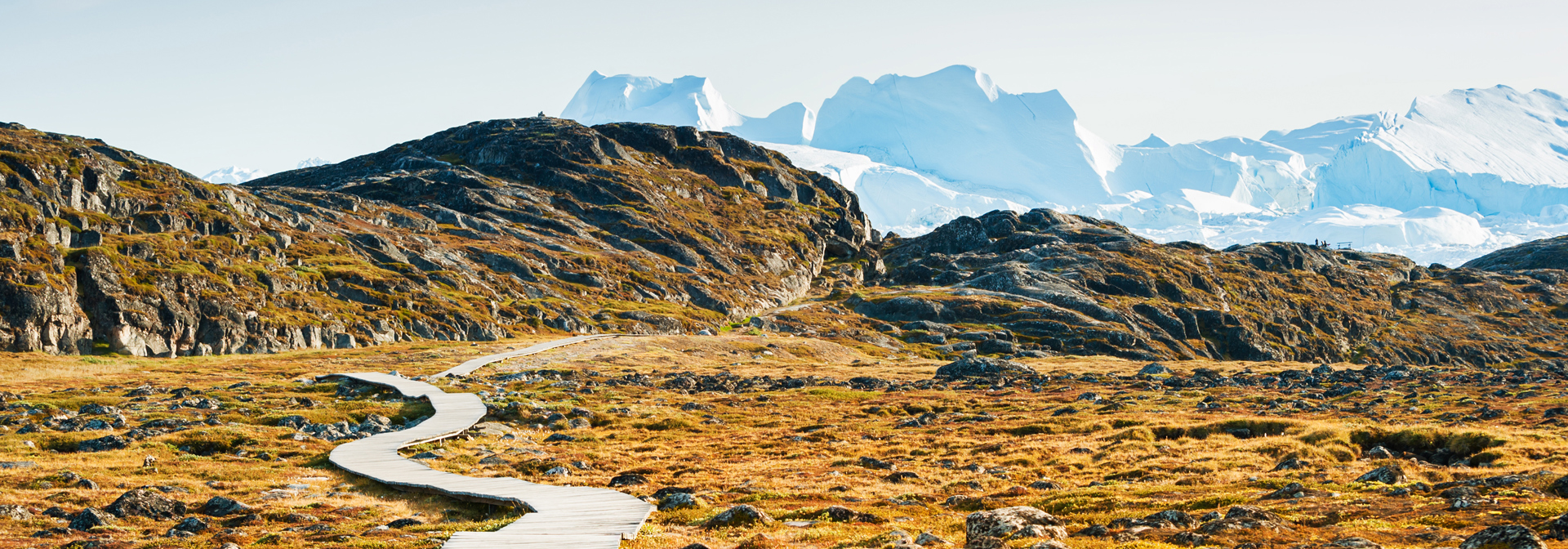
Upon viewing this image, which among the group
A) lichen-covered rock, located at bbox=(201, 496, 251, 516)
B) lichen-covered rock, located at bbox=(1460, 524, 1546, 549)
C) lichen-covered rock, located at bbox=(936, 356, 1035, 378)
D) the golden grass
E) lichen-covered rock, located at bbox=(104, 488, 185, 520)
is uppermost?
lichen-covered rock, located at bbox=(1460, 524, 1546, 549)

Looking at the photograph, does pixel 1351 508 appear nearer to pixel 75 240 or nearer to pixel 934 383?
pixel 934 383

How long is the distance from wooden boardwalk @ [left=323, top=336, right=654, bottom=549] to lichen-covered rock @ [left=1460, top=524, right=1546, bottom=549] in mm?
20930

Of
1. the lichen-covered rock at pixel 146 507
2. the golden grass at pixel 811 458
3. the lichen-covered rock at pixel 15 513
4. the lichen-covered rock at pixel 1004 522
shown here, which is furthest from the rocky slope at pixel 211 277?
the lichen-covered rock at pixel 1004 522

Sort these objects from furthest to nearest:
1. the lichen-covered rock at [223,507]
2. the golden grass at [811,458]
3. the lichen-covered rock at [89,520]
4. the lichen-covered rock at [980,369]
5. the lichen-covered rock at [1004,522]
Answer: the lichen-covered rock at [980,369]
the lichen-covered rock at [223,507]
the golden grass at [811,458]
the lichen-covered rock at [89,520]
the lichen-covered rock at [1004,522]

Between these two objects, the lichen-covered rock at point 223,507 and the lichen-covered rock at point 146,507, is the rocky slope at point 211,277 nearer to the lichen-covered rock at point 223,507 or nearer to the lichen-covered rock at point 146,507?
the lichen-covered rock at point 146,507

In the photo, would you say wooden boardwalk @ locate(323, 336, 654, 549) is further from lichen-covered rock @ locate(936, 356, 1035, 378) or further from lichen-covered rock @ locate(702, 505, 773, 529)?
lichen-covered rock @ locate(936, 356, 1035, 378)

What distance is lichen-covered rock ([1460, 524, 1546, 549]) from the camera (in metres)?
19.5

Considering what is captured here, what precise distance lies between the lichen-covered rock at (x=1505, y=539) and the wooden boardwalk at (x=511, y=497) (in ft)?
68.7

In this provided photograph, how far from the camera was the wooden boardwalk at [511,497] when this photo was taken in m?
25.6

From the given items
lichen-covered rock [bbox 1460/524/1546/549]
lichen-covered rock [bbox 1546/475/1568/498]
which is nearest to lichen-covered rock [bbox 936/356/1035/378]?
lichen-covered rock [bbox 1546/475/1568/498]

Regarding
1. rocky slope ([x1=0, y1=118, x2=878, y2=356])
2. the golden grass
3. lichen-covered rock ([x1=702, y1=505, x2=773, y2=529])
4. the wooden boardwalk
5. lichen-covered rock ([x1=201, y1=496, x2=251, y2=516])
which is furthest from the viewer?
rocky slope ([x1=0, y1=118, x2=878, y2=356])

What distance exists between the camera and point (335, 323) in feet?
456

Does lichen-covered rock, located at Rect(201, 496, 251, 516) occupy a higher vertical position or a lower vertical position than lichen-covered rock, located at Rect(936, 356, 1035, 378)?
higher

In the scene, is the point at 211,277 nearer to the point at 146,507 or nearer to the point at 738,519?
the point at 146,507
